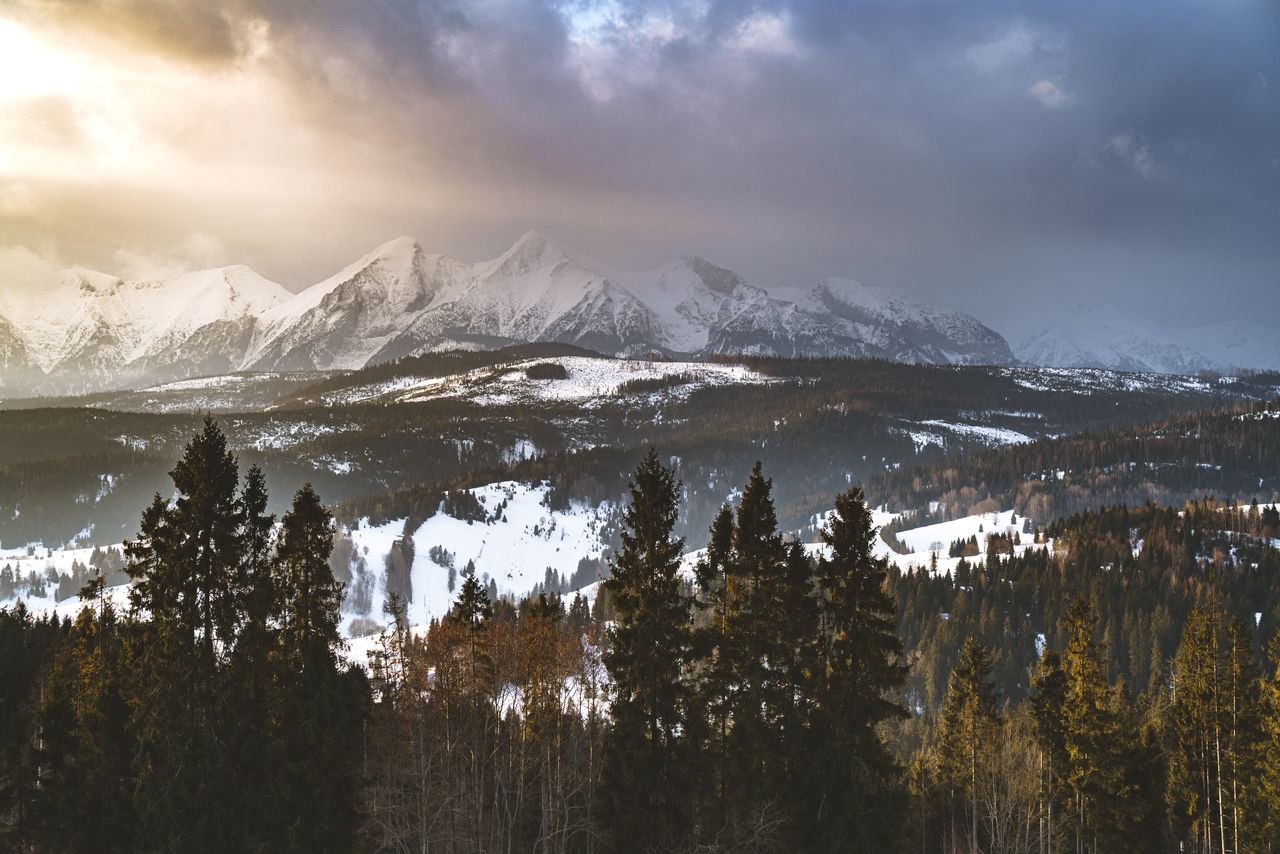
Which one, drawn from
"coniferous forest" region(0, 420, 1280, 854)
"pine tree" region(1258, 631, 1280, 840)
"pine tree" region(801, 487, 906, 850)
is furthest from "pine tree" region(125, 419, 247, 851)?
"pine tree" region(1258, 631, 1280, 840)

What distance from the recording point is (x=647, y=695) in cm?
4022

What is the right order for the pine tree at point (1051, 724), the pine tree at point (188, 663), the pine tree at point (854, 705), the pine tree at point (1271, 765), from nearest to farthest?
the pine tree at point (188, 663)
the pine tree at point (854, 705)
the pine tree at point (1271, 765)
the pine tree at point (1051, 724)

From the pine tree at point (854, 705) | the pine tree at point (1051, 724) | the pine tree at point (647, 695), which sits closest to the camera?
the pine tree at point (854, 705)

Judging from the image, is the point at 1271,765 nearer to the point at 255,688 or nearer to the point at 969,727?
the point at 969,727

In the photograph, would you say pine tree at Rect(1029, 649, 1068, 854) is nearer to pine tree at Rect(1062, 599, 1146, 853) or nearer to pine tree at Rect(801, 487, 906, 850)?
pine tree at Rect(1062, 599, 1146, 853)

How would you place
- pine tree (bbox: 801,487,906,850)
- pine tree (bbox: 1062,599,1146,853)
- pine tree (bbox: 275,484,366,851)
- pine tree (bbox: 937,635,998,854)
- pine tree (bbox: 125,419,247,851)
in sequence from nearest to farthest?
pine tree (bbox: 125,419,247,851), pine tree (bbox: 801,487,906,850), pine tree (bbox: 275,484,366,851), pine tree (bbox: 1062,599,1146,853), pine tree (bbox: 937,635,998,854)

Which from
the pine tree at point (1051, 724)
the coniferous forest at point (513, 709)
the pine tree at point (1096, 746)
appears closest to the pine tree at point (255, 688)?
the coniferous forest at point (513, 709)

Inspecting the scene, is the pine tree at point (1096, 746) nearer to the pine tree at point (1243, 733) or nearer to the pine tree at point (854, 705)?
the pine tree at point (1243, 733)

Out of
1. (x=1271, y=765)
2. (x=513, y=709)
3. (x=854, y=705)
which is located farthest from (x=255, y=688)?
(x=1271, y=765)

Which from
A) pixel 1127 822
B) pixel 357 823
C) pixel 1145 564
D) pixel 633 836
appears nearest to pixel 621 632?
pixel 633 836

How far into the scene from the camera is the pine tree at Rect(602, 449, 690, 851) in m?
40.0

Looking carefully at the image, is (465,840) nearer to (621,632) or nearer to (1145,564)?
(621,632)

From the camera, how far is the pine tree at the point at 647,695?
40.0 metres

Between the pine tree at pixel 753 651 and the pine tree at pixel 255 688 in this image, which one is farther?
the pine tree at pixel 753 651
